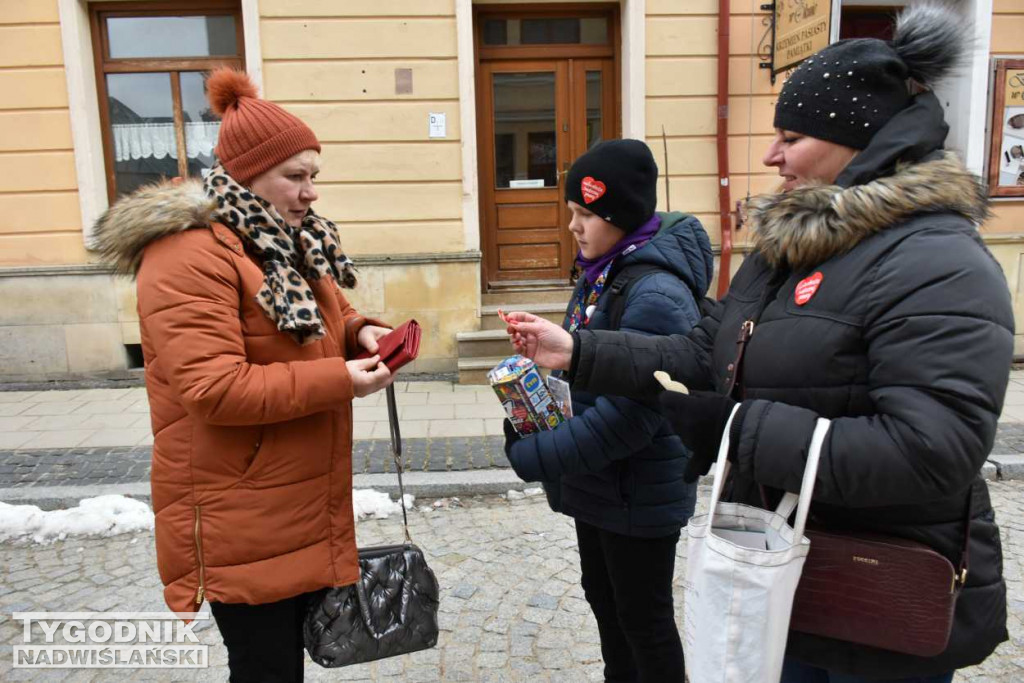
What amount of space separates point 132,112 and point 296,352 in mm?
6941

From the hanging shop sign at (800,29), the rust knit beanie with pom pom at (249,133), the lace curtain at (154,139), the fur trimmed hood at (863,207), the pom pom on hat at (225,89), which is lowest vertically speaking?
the fur trimmed hood at (863,207)

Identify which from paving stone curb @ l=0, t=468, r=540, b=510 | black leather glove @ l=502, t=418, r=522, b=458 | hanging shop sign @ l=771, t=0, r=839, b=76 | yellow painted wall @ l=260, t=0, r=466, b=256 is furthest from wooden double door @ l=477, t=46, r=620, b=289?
black leather glove @ l=502, t=418, r=522, b=458

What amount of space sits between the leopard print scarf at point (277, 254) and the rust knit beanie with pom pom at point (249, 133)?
0.05 meters

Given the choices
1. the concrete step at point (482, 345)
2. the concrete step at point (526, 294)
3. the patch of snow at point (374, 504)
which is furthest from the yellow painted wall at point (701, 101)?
the patch of snow at point (374, 504)

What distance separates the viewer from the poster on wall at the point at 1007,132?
24.2ft

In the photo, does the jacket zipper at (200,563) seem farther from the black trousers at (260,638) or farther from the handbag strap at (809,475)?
the handbag strap at (809,475)

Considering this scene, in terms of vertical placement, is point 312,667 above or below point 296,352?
below

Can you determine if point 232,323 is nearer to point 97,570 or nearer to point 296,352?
point 296,352

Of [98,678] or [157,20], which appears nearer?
[98,678]

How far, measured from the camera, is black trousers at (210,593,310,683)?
189 centimetres

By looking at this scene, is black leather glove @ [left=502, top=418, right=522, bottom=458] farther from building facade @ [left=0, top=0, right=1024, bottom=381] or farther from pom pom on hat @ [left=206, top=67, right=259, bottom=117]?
building facade @ [left=0, top=0, right=1024, bottom=381]

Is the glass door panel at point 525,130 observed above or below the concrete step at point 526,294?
above

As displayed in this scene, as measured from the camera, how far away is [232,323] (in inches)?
69.1

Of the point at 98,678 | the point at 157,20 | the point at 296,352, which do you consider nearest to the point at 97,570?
the point at 98,678
